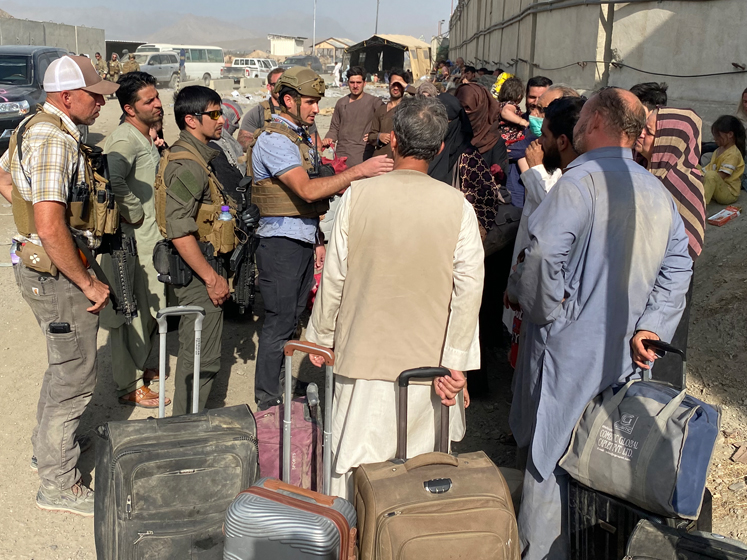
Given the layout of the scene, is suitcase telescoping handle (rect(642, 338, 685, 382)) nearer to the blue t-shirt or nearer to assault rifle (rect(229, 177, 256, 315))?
the blue t-shirt

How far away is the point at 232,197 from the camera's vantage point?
393 cm

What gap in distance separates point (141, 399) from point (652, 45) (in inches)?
296

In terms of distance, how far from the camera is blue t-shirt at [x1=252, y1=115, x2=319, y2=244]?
352 centimetres

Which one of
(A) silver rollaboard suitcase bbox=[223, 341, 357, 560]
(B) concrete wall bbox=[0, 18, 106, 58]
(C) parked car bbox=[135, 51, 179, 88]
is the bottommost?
(A) silver rollaboard suitcase bbox=[223, 341, 357, 560]

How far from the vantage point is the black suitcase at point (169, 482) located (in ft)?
7.97

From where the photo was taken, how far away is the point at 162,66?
3112cm

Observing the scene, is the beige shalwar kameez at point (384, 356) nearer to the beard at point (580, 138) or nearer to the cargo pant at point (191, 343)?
the beard at point (580, 138)

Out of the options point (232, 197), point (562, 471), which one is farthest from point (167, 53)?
point (562, 471)

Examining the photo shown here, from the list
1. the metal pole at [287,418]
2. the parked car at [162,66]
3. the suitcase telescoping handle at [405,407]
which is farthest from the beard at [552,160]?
the parked car at [162,66]

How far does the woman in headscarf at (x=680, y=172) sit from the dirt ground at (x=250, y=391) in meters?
0.63

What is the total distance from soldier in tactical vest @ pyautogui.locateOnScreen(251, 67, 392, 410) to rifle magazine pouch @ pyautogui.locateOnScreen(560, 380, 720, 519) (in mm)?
1762

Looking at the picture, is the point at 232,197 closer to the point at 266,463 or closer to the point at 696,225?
the point at 266,463

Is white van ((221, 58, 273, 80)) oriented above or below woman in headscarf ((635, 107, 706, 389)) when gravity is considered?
above

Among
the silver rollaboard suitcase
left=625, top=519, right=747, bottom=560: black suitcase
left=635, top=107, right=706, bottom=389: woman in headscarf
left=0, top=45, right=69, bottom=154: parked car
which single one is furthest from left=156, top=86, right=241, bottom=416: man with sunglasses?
left=0, top=45, right=69, bottom=154: parked car
